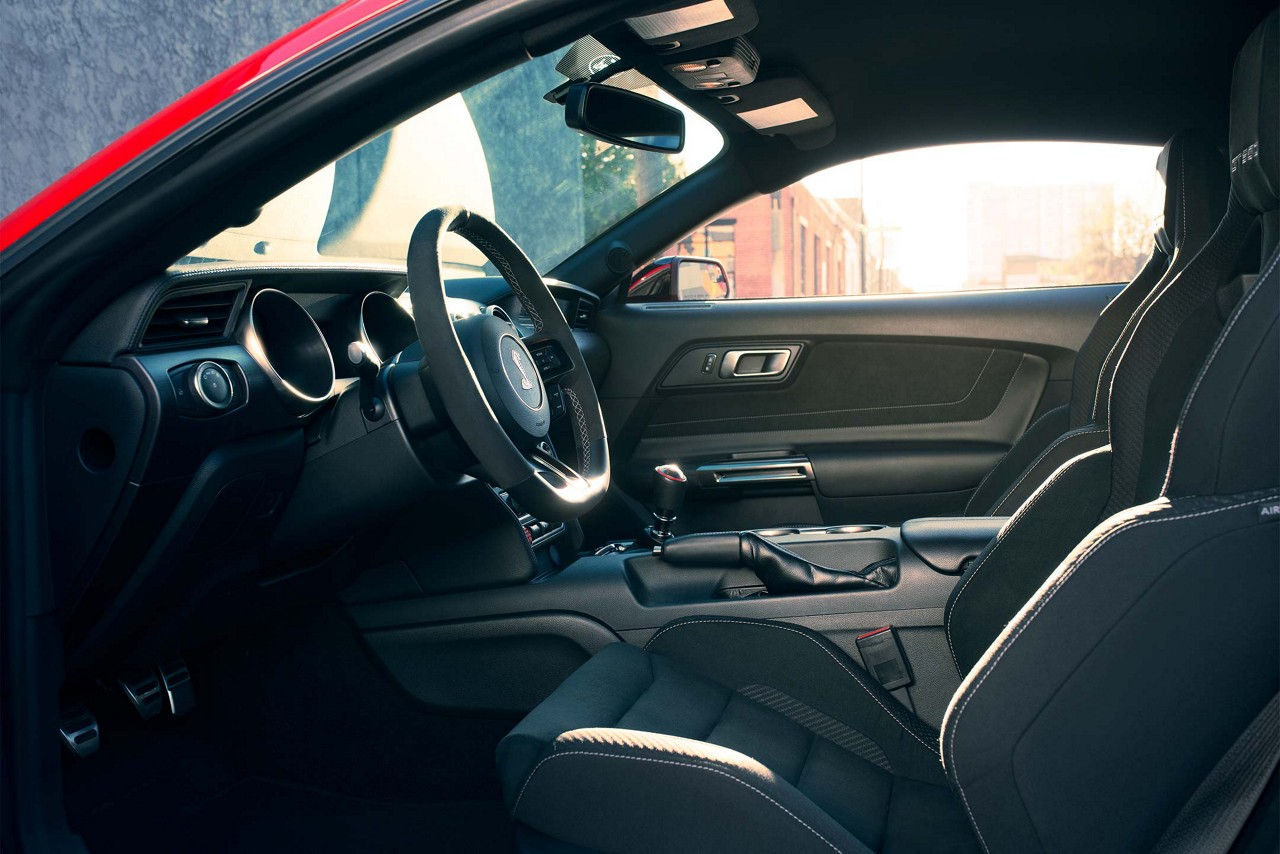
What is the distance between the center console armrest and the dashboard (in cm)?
84

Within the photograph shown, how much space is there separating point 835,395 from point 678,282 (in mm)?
578

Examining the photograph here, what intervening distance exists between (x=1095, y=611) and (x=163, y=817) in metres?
1.58

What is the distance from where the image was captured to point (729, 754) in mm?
1257

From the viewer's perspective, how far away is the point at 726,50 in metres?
2.26

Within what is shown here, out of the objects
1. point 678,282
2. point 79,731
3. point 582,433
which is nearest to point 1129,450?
point 582,433

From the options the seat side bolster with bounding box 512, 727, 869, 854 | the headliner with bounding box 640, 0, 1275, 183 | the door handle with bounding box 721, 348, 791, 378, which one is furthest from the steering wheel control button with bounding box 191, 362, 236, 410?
the door handle with bounding box 721, 348, 791, 378

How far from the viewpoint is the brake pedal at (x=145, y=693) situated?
1.81 meters

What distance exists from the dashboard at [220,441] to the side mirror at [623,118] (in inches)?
19.3

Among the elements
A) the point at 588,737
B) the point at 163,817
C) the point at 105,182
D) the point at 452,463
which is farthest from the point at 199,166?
the point at 163,817

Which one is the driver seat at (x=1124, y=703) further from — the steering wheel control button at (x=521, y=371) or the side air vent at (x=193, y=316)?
the side air vent at (x=193, y=316)

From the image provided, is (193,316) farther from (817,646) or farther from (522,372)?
(817,646)

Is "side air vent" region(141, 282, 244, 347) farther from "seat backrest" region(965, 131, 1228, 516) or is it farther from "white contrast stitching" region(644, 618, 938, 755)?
"seat backrest" region(965, 131, 1228, 516)

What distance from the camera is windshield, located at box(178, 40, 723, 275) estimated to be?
97.7 inches

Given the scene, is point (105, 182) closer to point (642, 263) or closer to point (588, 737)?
point (588, 737)
